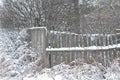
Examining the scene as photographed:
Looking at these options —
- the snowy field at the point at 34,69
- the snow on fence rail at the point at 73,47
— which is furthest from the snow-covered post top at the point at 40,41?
the snowy field at the point at 34,69

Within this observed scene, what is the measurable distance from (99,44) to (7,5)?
380 cm

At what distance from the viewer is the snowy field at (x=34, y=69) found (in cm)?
499

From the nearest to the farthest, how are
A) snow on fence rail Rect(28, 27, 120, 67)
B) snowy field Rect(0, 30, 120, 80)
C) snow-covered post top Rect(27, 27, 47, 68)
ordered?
snowy field Rect(0, 30, 120, 80) → snow on fence rail Rect(28, 27, 120, 67) → snow-covered post top Rect(27, 27, 47, 68)

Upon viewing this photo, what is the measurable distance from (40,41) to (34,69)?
831 mm

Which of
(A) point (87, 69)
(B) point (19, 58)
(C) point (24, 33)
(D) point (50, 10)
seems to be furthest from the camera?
(D) point (50, 10)

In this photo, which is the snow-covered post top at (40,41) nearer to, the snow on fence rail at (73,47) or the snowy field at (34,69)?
the snow on fence rail at (73,47)

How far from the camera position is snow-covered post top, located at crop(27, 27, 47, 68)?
19.6 feet

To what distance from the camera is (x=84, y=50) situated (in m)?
5.70

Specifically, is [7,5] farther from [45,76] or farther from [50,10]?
[45,76]

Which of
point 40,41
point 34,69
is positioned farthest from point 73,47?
point 34,69

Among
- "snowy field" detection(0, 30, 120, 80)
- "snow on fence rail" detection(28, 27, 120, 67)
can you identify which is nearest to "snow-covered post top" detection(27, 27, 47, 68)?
"snow on fence rail" detection(28, 27, 120, 67)

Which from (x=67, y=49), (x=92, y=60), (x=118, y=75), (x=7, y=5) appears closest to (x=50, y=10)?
(x=7, y=5)

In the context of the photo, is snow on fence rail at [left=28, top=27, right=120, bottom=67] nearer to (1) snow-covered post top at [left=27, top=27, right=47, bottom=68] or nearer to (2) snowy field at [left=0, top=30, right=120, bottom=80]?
(1) snow-covered post top at [left=27, top=27, right=47, bottom=68]

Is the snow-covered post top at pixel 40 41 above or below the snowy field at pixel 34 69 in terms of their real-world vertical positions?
above
